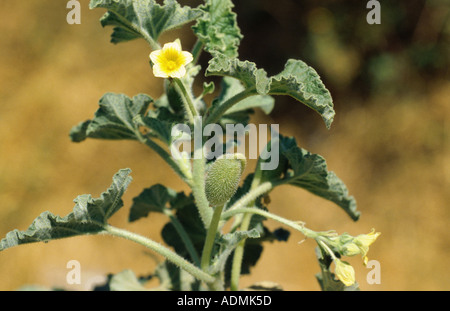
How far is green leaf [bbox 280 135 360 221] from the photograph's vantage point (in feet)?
3.46

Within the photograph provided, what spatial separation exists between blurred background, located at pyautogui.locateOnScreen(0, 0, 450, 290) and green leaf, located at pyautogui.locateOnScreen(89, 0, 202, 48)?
3.07 meters

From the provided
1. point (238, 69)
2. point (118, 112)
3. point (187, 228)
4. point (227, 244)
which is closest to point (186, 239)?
point (187, 228)

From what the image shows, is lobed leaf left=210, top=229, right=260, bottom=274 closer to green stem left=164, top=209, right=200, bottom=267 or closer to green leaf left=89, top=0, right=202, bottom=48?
green stem left=164, top=209, right=200, bottom=267

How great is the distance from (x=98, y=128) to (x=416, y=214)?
12.3 feet

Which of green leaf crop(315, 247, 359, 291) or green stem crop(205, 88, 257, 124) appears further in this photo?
green leaf crop(315, 247, 359, 291)

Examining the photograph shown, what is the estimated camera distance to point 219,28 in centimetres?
114

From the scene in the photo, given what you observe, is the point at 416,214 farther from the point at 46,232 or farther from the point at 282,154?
the point at 46,232

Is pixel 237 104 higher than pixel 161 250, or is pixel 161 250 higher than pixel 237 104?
pixel 237 104

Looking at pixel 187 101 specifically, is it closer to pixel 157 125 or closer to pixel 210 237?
pixel 157 125

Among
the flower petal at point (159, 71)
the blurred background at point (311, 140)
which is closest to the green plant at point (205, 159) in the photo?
the flower petal at point (159, 71)

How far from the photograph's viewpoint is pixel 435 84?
452cm

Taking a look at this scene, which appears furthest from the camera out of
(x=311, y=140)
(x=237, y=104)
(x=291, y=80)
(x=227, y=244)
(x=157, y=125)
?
(x=311, y=140)

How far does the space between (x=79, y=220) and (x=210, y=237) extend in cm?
27

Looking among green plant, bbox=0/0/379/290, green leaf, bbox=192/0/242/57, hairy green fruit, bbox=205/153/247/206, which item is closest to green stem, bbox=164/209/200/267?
green plant, bbox=0/0/379/290
